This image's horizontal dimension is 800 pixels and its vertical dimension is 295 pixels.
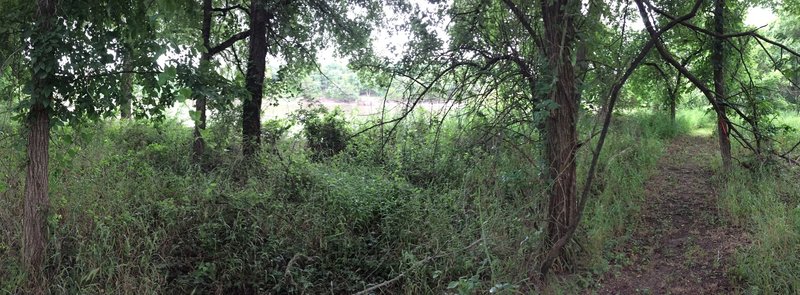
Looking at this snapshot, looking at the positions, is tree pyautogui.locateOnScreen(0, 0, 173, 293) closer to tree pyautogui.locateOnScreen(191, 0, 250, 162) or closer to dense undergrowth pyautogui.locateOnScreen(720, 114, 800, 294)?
tree pyautogui.locateOnScreen(191, 0, 250, 162)

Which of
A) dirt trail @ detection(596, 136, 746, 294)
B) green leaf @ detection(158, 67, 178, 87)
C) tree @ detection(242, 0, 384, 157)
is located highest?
tree @ detection(242, 0, 384, 157)

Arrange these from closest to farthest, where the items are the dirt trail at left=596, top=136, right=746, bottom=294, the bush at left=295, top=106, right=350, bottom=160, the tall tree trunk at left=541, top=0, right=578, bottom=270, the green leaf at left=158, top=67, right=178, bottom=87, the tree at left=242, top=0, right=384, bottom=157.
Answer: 1. the green leaf at left=158, top=67, right=178, bottom=87
2. the tall tree trunk at left=541, top=0, right=578, bottom=270
3. the dirt trail at left=596, top=136, right=746, bottom=294
4. the tree at left=242, top=0, right=384, bottom=157
5. the bush at left=295, top=106, right=350, bottom=160

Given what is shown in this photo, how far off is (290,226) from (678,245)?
3.90m

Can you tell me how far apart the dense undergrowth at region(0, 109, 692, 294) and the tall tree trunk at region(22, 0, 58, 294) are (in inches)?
3.6

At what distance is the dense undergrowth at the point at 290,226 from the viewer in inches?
160

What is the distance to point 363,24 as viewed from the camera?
335 inches

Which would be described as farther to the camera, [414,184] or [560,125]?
[414,184]

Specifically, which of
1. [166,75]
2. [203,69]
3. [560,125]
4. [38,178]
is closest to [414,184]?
[560,125]

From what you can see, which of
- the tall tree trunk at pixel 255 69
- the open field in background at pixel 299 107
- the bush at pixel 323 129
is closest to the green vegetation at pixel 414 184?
the tall tree trunk at pixel 255 69

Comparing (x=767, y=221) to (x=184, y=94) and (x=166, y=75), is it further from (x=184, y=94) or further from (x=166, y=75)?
(x=166, y=75)

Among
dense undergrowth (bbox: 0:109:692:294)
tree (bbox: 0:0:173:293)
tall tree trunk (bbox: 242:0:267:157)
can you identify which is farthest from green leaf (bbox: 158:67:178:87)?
tall tree trunk (bbox: 242:0:267:157)

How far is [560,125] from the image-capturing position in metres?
4.30

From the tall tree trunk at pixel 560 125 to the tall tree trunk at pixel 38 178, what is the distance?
12.1 ft

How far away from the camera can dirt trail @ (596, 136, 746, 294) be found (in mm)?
4355
